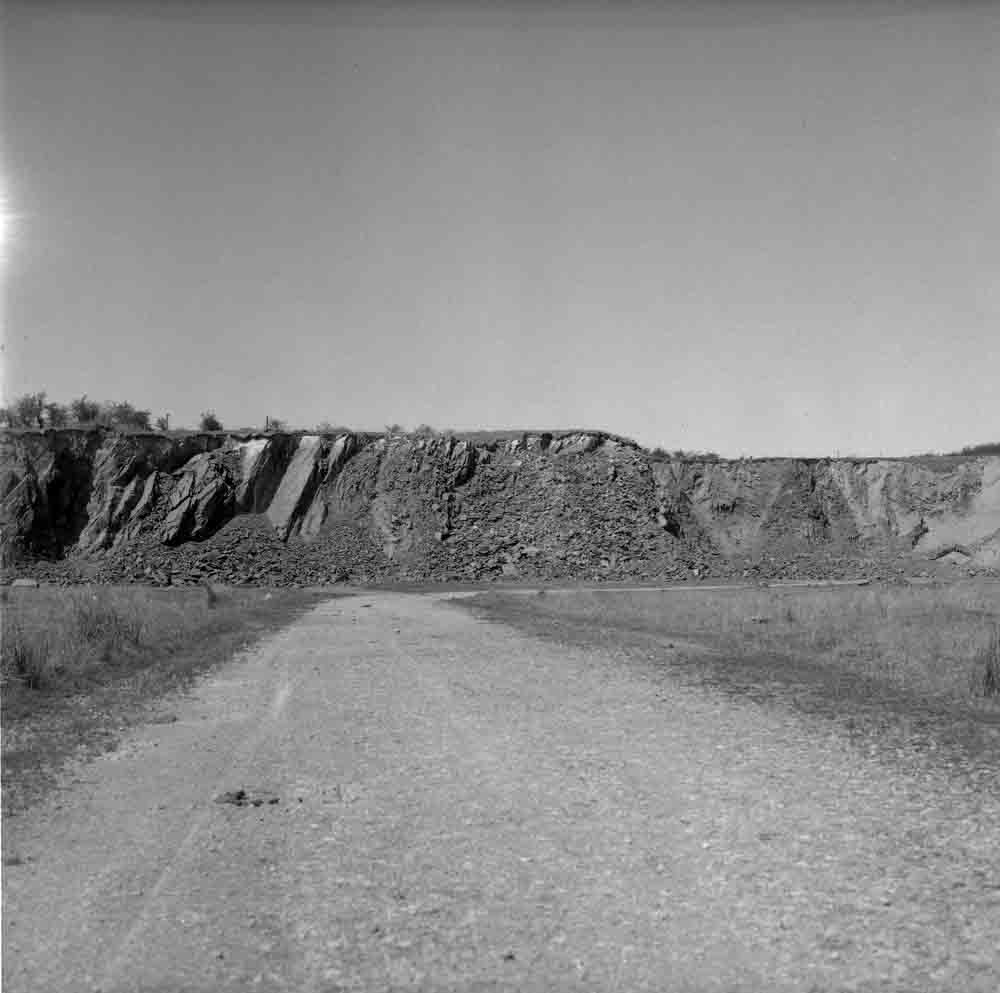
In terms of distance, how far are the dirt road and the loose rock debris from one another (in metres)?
0.04

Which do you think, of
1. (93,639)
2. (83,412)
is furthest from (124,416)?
(93,639)

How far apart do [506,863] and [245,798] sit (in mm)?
2644

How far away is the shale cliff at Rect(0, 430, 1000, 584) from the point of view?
2827 inches

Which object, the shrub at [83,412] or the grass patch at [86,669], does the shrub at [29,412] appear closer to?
the shrub at [83,412]

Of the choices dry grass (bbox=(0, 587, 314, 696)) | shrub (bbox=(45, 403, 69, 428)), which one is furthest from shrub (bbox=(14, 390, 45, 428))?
dry grass (bbox=(0, 587, 314, 696))

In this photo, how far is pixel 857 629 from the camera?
22.8 m

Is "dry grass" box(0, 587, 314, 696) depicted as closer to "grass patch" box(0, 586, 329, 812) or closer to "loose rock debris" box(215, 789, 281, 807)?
"grass patch" box(0, 586, 329, 812)

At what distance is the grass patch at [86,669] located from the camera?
393 inches

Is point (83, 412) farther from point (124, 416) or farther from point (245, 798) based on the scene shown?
point (245, 798)

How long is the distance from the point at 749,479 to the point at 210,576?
46273 mm

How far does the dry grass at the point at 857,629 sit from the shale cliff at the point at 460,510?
3579cm

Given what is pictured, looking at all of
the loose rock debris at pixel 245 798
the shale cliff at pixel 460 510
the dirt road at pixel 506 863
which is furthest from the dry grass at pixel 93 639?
the shale cliff at pixel 460 510

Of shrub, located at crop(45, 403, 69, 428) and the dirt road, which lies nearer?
the dirt road

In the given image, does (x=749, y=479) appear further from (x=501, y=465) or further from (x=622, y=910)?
(x=622, y=910)
